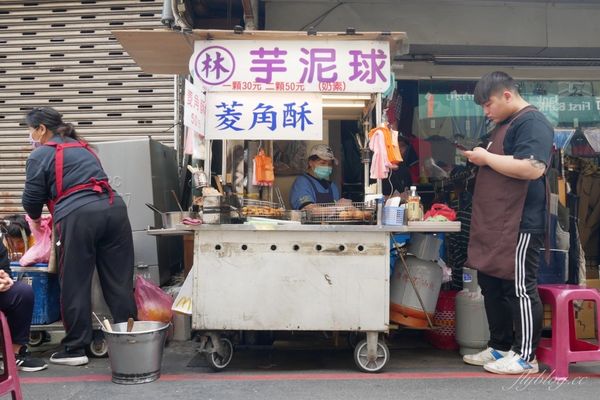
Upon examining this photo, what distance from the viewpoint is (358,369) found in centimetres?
409

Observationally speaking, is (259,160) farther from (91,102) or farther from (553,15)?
(553,15)

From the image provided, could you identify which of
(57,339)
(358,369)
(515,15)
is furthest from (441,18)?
(57,339)

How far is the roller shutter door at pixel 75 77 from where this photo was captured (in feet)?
22.1

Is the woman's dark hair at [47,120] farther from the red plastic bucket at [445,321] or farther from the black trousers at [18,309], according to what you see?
the red plastic bucket at [445,321]

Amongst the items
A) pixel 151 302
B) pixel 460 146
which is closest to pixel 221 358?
pixel 151 302

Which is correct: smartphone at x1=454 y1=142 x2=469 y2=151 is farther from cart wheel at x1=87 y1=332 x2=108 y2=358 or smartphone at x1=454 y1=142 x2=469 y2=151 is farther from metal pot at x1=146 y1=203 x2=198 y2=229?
cart wheel at x1=87 y1=332 x2=108 y2=358

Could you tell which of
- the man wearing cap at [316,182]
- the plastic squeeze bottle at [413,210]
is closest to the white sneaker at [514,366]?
the plastic squeeze bottle at [413,210]

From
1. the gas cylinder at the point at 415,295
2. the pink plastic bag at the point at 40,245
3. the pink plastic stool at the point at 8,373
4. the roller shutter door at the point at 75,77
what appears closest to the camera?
the pink plastic stool at the point at 8,373

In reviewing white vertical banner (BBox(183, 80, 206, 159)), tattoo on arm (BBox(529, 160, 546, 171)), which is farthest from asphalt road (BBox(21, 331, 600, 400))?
white vertical banner (BBox(183, 80, 206, 159))

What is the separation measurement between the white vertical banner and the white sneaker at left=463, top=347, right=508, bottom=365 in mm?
2850

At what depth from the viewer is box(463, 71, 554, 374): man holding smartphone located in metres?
3.84

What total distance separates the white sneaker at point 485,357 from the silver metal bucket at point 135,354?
2.51 m

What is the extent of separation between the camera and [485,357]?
4.21 meters

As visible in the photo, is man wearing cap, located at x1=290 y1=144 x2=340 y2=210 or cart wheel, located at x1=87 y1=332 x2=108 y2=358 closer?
cart wheel, located at x1=87 y1=332 x2=108 y2=358
